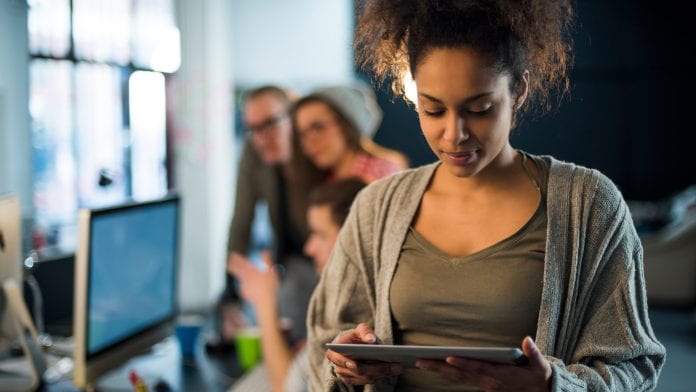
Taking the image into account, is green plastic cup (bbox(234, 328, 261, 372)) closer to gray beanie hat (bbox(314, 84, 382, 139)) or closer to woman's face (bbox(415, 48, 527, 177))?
gray beanie hat (bbox(314, 84, 382, 139))

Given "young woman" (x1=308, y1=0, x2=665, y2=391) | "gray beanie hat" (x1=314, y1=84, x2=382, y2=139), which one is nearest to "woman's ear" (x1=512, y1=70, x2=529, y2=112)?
"young woman" (x1=308, y1=0, x2=665, y2=391)

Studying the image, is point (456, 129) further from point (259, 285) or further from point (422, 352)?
point (259, 285)

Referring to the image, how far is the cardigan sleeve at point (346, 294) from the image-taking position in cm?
145

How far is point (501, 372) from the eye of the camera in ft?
3.75

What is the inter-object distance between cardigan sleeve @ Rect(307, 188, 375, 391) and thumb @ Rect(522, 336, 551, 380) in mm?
373

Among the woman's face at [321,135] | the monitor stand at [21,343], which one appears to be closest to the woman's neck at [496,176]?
the monitor stand at [21,343]

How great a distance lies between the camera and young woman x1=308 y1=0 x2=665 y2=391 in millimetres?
1268

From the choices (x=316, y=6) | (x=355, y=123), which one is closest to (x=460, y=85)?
(x=355, y=123)

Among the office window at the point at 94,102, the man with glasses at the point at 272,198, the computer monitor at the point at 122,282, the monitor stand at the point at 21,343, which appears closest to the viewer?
the computer monitor at the point at 122,282

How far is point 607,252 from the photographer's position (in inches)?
50.9

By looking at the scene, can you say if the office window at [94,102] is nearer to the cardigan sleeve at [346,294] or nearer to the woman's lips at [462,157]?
the cardigan sleeve at [346,294]

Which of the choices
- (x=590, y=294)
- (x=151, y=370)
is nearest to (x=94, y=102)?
(x=151, y=370)

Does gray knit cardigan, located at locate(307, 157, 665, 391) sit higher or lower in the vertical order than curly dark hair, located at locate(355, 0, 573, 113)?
lower

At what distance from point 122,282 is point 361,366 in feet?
3.85
